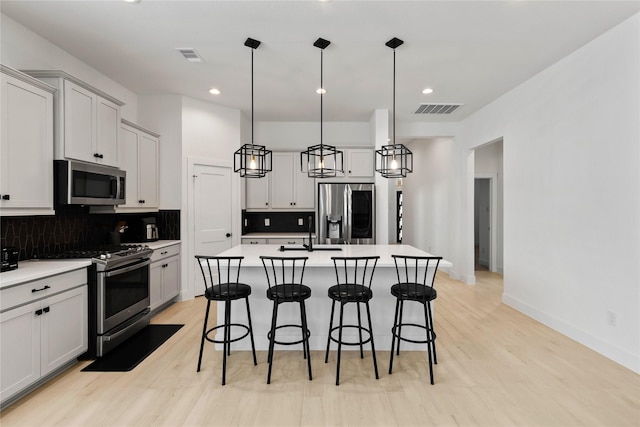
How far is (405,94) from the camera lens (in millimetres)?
4520

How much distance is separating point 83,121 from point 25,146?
615mm

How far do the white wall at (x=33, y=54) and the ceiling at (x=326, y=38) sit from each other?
0.09 metres

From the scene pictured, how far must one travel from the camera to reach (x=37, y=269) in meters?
2.42

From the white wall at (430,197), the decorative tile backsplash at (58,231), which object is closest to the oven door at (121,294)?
the decorative tile backsplash at (58,231)

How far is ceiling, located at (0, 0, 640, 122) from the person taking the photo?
2.60 metres

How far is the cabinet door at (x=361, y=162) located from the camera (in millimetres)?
5609

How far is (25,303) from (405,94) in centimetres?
461

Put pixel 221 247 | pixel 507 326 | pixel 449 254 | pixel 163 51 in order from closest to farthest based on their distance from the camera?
1. pixel 163 51
2. pixel 507 326
3. pixel 221 247
4. pixel 449 254

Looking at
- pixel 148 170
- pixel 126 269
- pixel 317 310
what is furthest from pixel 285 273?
pixel 148 170

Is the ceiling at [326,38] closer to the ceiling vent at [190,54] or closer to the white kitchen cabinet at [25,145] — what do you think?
the ceiling vent at [190,54]

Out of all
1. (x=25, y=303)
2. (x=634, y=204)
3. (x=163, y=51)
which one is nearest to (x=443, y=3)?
(x=634, y=204)

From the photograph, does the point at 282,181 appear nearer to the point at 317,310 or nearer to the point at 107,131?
the point at 107,131

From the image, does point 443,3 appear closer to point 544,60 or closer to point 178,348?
point 544,60

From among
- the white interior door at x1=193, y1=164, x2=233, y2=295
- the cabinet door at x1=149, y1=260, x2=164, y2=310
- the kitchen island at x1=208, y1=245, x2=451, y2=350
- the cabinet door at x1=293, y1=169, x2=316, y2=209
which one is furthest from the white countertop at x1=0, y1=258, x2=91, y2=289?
the cabinet door at x1=293, y1=169, x2=316, y2=209
